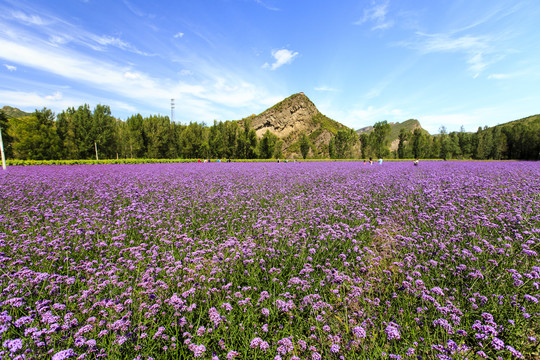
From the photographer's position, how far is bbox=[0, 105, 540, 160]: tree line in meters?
45.0

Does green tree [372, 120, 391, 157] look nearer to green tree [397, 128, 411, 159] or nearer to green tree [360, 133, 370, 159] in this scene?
green tree [360, 133, 370, 159]

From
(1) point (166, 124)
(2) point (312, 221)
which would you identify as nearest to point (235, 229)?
(2) point (312, 221)

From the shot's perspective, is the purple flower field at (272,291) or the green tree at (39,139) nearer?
the purple flower field at (272,291)

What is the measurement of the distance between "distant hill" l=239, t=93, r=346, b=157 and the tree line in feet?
193

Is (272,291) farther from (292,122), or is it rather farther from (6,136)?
(292,122)

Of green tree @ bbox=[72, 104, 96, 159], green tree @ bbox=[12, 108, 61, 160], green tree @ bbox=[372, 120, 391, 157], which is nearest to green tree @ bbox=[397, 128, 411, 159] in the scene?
green tree @ bbox=[372, 120, 391, 157]

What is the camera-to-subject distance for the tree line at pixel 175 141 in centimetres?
4500

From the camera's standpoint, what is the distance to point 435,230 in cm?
447

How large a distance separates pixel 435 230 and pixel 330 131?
434ft

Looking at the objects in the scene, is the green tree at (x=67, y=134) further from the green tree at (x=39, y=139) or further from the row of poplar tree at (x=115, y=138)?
the green tree at (x=39, y=139)

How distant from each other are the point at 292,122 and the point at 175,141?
90390 mm

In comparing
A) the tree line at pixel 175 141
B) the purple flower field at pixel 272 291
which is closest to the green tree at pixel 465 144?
the tree line at pixel 175 141

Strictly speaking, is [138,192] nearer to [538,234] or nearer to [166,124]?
[538,234]

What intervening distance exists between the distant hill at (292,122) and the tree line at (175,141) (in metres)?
58.8
